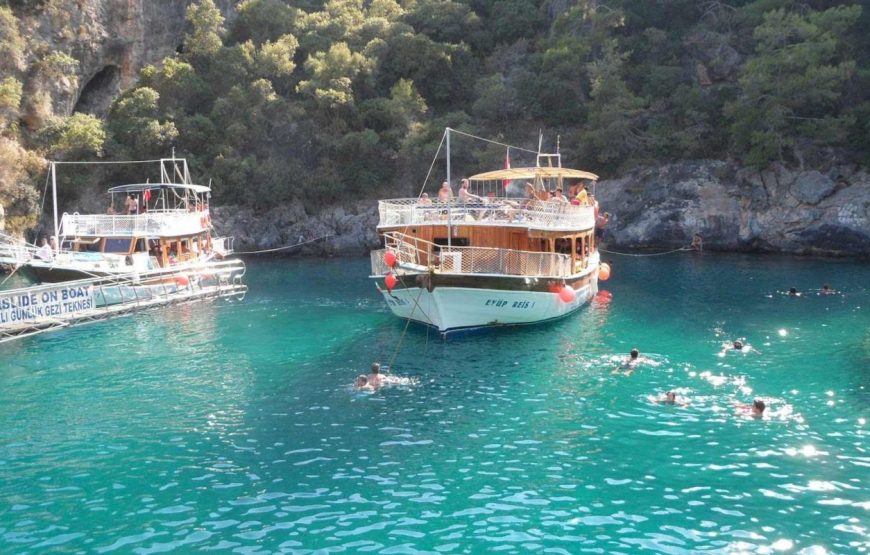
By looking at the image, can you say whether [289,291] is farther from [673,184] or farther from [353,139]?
[673,184]

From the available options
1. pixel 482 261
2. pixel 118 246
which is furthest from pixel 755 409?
pixel 118 246

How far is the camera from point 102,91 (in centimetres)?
5778

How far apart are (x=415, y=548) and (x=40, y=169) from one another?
48.8m

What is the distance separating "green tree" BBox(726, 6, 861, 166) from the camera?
1753 inches

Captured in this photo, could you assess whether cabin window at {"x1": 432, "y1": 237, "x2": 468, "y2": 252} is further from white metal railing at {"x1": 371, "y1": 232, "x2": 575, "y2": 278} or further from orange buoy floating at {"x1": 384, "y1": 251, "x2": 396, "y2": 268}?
orange buoy floating at {"x1": 384, "y1": 251, "x2": 396, "y2": 268}

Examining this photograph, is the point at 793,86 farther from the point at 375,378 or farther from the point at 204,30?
the point at 204,30

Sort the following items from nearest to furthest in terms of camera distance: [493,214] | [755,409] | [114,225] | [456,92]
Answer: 1. [755,409]
2. [493,214]
3. [114,225]
4. [456,92]

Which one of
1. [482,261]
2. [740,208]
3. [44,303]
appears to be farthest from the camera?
[740,208]

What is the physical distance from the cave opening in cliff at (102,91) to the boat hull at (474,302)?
41.8 metres

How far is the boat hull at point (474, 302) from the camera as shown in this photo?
82.5ft

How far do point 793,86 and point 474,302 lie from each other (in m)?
31.0

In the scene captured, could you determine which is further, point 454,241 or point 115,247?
point 115,247

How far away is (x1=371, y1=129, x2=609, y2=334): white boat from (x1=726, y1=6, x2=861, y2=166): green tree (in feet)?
75.6

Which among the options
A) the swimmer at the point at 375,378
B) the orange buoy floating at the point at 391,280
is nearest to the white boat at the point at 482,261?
the orange buoy floating at the point at 391,280
